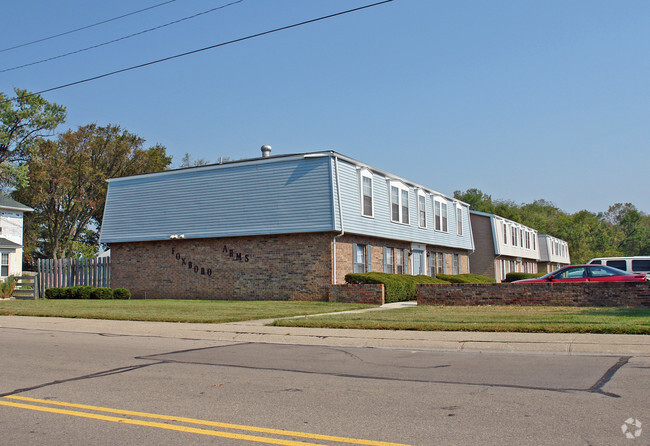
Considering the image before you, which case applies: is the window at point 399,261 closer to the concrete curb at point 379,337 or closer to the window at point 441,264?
the window at point 441,264

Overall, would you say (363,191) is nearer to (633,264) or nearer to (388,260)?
(388,260)

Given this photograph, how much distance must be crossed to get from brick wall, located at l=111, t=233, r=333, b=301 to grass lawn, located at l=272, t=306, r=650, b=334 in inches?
311

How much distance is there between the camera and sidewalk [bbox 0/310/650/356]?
11.0 metres

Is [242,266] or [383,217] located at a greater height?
[383,217]

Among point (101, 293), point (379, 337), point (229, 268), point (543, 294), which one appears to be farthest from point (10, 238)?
point (379, 337)

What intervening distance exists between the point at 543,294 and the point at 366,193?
31.4 feet

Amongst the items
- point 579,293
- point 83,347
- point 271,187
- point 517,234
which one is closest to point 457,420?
point 83,347

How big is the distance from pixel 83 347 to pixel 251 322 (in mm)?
4807

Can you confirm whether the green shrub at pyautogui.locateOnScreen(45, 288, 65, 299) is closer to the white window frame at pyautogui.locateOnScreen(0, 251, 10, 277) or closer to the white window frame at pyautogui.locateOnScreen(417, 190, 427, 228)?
the white window frame at pyautogui.locateOnScreen(417, 190, 427, 228)

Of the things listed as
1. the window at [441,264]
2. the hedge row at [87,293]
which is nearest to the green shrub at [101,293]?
the hedge row at [87,293]

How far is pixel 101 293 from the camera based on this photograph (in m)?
26.8

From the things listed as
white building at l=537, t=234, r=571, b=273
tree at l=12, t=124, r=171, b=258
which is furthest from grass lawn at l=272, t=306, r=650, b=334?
white building at l=537, t=234, r=571, b=273

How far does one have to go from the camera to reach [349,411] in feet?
21.7

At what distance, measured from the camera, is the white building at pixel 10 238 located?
43.5m
